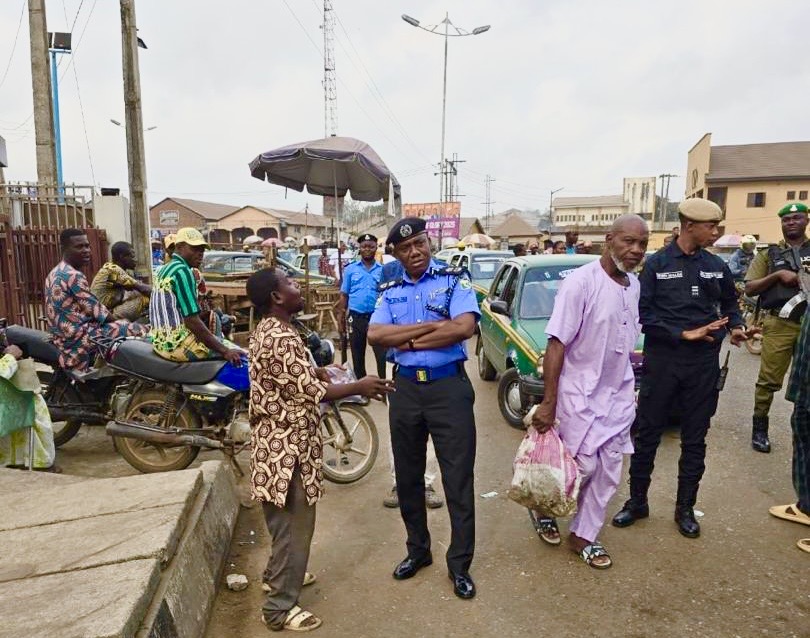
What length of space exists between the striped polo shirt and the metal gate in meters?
4.24

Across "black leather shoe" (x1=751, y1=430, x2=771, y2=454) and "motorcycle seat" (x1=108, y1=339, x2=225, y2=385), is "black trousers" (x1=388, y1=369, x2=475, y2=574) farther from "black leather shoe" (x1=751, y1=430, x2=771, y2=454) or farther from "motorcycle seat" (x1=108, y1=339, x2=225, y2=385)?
"black leather shoe" (x1=751, y1=430, x2=771, y2=454)

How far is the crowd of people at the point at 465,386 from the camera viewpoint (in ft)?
8.82

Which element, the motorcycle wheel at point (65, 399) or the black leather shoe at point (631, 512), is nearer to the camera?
the black leather shoe at point (631, 512)

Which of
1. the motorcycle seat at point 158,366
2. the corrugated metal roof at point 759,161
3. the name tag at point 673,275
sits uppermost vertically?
the corrugated metal roof at point 759,161

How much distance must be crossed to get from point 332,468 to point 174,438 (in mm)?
1208

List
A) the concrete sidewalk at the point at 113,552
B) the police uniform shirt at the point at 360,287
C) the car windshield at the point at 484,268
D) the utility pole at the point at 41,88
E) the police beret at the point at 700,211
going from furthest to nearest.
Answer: the car windshield at the point at 484,268 < the utility pole at the point at 41,88 < the police uniform shirt at the point at 360,287 < the police beret at the point at 700,211 < the concrete sidewalk at the point at 113,552

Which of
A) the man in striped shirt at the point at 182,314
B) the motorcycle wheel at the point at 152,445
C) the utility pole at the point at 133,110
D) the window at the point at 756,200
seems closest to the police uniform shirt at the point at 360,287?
the man in striped shirt at the point at 182,314

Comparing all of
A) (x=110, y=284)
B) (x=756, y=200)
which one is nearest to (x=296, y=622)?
(x=110, y=284)

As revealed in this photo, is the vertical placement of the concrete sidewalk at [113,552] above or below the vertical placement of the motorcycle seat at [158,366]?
below

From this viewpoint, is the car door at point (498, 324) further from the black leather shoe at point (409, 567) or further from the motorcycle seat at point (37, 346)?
the motorcycle seat at point (37, 346)

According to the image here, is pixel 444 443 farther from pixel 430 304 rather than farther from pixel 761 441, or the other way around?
pixel 761 441

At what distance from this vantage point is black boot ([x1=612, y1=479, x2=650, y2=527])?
3.71 m

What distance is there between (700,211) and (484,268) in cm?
868

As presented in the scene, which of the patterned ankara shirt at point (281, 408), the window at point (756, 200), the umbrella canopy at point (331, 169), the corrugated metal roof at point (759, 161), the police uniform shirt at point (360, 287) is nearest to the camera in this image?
the patterned ankara shirt at point (281, 408)
